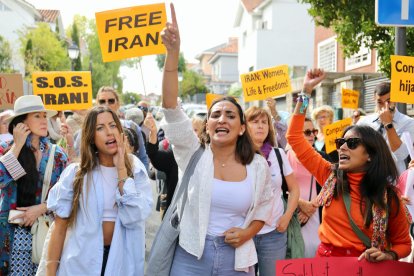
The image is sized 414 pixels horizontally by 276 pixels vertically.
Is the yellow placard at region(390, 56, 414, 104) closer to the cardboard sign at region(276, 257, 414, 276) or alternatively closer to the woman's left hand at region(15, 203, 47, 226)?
the cardboard sign at region(276, 257, 414, 276)

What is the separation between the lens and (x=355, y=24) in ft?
36.2

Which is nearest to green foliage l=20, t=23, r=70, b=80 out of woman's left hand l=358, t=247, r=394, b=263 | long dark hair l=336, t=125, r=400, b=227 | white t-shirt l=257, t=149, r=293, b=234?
white t-shirt l=257, t=149, r=293, b=234

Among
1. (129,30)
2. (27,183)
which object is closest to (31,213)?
(27,183)

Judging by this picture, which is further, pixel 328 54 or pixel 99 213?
pixel 328 54

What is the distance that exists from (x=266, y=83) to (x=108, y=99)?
3.21m

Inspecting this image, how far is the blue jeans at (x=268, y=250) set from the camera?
13.8 ft

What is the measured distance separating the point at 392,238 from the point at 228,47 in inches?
2859

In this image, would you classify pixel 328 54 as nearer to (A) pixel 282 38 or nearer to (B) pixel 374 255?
(A) pixel 282 38

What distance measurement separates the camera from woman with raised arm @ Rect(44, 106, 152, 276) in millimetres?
3523

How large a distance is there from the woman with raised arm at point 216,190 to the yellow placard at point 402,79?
3072mm

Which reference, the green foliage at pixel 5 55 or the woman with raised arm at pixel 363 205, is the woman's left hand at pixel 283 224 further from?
the green foliage at pixel 5 55

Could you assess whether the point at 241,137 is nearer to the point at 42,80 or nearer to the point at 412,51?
the point at 42,80

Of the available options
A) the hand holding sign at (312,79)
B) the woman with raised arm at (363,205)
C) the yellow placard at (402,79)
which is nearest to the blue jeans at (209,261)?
the woman with raised arm at (363,205)

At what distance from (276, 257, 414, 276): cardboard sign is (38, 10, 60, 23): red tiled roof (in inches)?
2444
